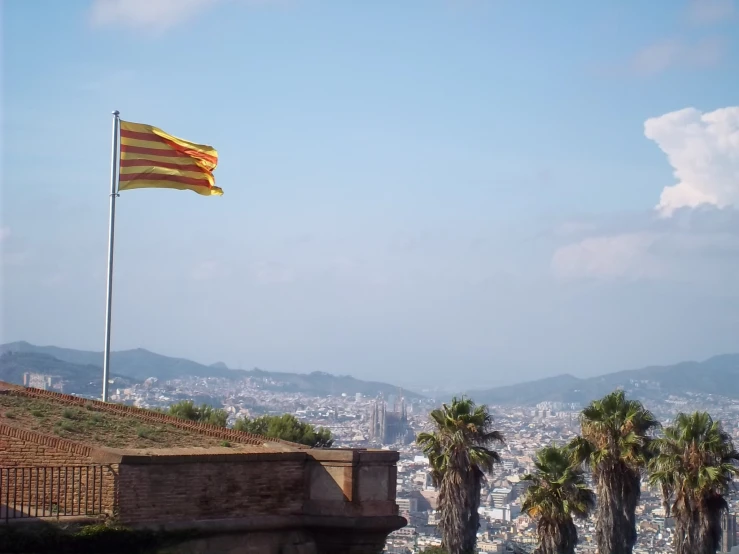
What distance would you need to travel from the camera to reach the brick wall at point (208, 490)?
39.3ft

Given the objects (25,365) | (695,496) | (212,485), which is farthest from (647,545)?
(25,365)

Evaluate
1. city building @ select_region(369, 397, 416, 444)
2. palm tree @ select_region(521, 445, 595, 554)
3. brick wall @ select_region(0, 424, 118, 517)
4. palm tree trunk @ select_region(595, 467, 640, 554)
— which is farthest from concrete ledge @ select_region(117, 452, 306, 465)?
city building @ select_region(369, 397, 416, 444)

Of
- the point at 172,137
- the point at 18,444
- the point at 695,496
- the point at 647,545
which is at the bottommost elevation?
the point at 647,545

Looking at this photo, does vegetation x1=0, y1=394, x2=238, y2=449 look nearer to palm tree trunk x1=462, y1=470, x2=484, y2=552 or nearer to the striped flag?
the striped flag

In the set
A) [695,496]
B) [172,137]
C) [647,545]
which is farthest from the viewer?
[647,545]

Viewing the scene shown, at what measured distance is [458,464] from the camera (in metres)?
33.6

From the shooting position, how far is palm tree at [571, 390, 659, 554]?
106ft

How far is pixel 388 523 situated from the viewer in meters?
13.3

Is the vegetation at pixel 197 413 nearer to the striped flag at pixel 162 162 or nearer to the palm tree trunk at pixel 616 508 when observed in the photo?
the palm tree trunk at pixel 616 508

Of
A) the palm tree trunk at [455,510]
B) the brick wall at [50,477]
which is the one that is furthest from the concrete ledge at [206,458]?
the palm tree trunk at [455,510]

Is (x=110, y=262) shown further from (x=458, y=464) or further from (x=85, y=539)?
(x=458, y=464)

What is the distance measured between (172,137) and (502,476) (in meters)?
81.8

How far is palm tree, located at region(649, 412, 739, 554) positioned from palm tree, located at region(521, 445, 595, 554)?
295 cm

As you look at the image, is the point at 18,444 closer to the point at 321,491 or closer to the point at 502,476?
the point at 321,491
